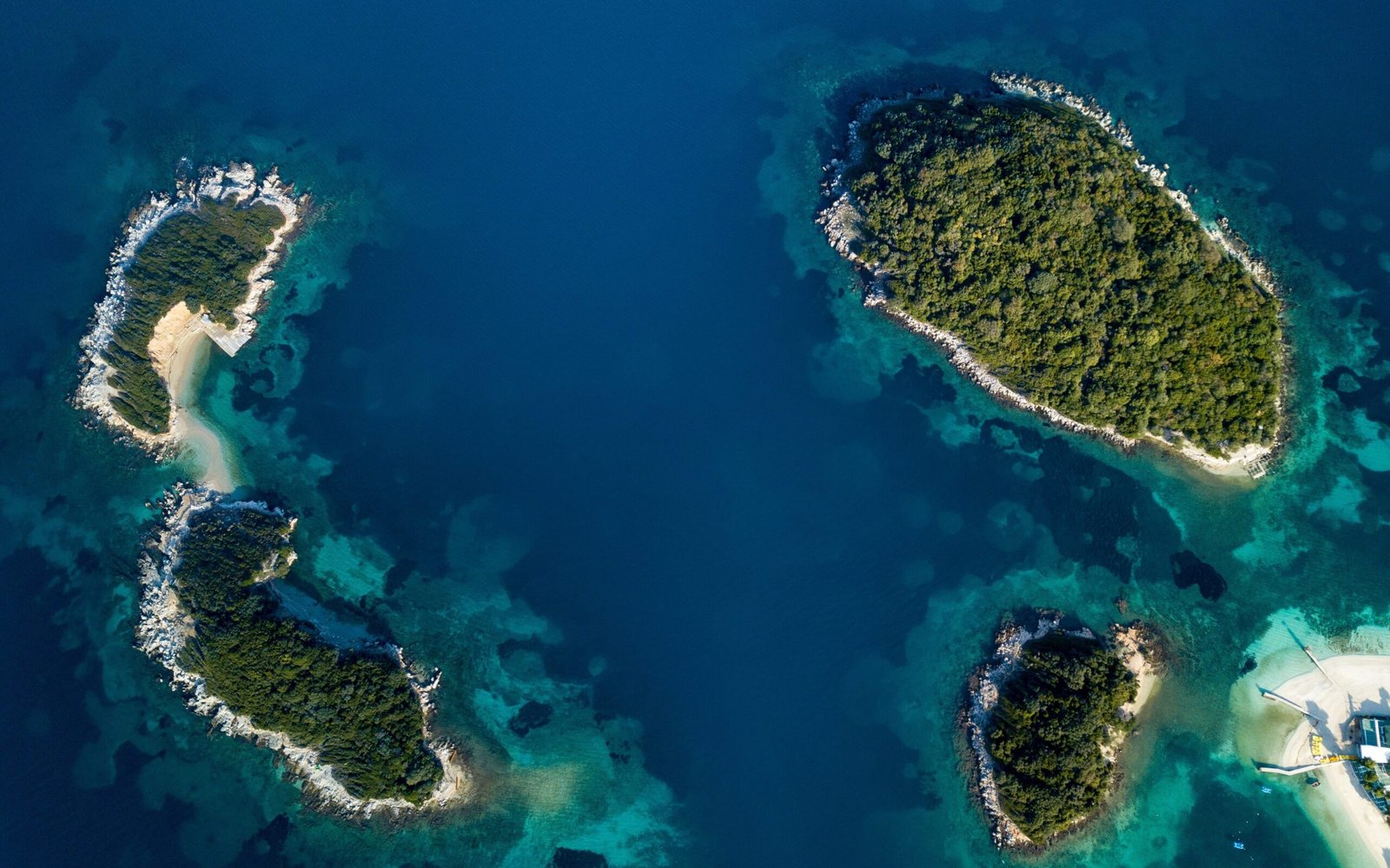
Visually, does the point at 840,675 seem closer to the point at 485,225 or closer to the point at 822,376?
the point at 822,376

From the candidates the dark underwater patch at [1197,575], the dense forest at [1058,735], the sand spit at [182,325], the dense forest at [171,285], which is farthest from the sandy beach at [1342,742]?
the dense forest at [171,285]

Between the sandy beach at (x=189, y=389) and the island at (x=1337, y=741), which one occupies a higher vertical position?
the sandy beach at (x=189, y=389)

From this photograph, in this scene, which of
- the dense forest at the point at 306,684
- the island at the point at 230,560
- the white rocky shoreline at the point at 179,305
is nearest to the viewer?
the dense forest at the point at 306,684

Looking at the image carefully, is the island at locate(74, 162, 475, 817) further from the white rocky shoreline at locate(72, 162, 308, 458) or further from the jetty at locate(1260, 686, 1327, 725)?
the jetty at locate(1260, 686, 1327, 725)

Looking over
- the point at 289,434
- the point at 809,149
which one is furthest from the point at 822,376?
the point at 289,434

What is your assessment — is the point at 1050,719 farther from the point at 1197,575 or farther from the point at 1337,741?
the point at 1337,741

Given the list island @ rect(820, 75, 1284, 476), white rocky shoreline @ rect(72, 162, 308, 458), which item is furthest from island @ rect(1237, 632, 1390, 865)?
white rocky shoreline @ rect(72, 162, 308, 458)

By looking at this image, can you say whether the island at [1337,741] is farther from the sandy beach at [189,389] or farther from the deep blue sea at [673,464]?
the sandy beach at [189,389]
